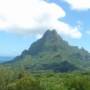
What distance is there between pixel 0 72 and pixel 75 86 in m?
49.2

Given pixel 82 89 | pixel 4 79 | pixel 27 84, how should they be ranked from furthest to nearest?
pixel 4 79 → pixel 82 89 → pixel 27 84

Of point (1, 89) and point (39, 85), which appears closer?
point (39, 85)

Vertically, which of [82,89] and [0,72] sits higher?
[0,72]

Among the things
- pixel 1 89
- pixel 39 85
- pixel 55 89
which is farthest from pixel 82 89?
pixel 1 89

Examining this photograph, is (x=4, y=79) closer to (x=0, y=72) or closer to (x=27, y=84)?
(x=0, y=72)

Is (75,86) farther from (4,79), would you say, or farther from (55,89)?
(4,79)

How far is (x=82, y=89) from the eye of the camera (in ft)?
512

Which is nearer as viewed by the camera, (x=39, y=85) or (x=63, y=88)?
(x=39, y=85)

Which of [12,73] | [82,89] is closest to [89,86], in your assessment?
[82,89]

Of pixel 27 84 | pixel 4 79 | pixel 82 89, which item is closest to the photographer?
pixel 27 84

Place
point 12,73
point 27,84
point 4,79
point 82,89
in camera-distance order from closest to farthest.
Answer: point 27,84 < point 82,89 < point 4,79 < point 12,73

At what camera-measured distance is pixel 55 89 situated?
164 meters

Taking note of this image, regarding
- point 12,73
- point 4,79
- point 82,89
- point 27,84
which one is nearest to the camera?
point 27,84

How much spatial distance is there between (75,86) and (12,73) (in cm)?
5061
